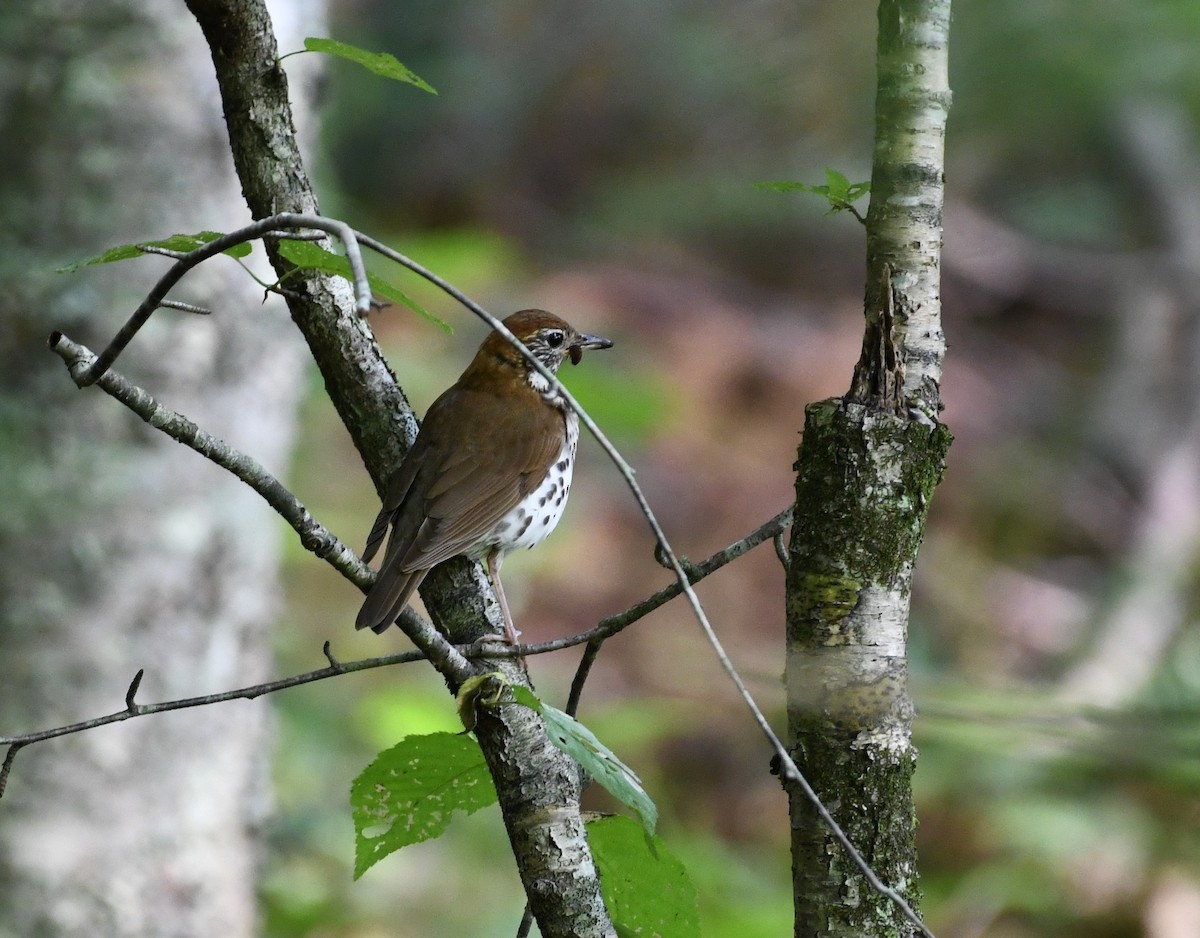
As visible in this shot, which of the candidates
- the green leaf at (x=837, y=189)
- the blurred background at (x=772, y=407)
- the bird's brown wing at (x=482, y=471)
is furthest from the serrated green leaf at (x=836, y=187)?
the bird's brown wing at (x=482, y=471)

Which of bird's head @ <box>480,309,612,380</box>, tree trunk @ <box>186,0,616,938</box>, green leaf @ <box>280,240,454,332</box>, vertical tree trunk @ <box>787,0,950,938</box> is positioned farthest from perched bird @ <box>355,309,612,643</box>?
vertical tree trunk @ <box>787,0,950,938</box>

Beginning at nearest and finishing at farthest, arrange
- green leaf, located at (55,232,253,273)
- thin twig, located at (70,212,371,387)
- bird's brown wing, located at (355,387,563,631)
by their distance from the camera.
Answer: thin twig, located at (70,212,371,387), green leaf, located at (55,232,253,273), bird's brown wing, located at (355,387,563,631)

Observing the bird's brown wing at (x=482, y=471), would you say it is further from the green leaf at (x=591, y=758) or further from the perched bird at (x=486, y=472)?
the green leaf at (x=591, y=758)

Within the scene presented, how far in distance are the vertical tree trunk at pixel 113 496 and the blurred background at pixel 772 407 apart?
55cm

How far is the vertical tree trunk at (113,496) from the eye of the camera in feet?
10.7

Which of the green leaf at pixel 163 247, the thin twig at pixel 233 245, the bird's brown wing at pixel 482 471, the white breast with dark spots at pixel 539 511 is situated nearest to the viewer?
the thin twig at pixel 233 245

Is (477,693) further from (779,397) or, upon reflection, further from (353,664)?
(779,397)

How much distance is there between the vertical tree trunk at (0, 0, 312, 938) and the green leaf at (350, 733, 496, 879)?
6.45 ft

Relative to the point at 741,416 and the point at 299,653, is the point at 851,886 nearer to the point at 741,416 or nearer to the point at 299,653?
the point at 299,653

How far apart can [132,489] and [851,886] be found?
248cm

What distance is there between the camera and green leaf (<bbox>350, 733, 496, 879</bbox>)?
153 centimetres

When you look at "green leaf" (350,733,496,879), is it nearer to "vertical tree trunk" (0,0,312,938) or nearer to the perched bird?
the perched bird

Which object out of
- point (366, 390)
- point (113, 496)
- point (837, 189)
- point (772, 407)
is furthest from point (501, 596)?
point (772, 407)

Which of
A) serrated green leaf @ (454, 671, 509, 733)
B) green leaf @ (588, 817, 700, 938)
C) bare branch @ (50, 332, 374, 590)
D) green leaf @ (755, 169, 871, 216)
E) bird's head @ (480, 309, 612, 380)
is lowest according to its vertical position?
green leaf @ (588, 817, 700, 938)
